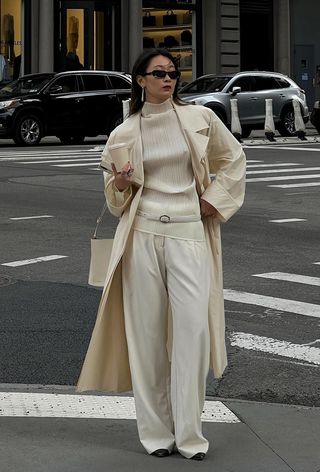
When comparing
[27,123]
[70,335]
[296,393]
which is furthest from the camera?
[27,123]

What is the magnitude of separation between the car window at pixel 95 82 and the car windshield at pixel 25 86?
936 mm

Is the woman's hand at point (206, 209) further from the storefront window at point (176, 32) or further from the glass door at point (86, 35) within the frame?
the storefront window at point (176, 32)

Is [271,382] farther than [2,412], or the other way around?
[271,382]

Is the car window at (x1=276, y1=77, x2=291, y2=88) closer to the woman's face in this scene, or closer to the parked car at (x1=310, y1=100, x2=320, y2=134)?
the parked car at (x1=310, y1=100, x2=320, y2=134)

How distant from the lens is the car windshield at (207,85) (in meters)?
30.9

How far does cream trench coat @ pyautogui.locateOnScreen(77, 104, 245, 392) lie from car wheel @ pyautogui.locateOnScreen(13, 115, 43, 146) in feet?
74.5

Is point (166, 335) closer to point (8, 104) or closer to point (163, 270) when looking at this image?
point (163, 270)

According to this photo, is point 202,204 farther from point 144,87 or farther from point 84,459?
point 84,459

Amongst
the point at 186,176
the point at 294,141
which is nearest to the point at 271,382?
the point at 186,176

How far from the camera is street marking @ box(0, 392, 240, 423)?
19.8ft

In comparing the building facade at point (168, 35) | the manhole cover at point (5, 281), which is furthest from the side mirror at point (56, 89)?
the manhole cover at point (5, 281)

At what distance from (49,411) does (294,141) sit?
24529mm

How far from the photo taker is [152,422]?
5.32m

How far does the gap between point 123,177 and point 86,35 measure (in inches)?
1320
